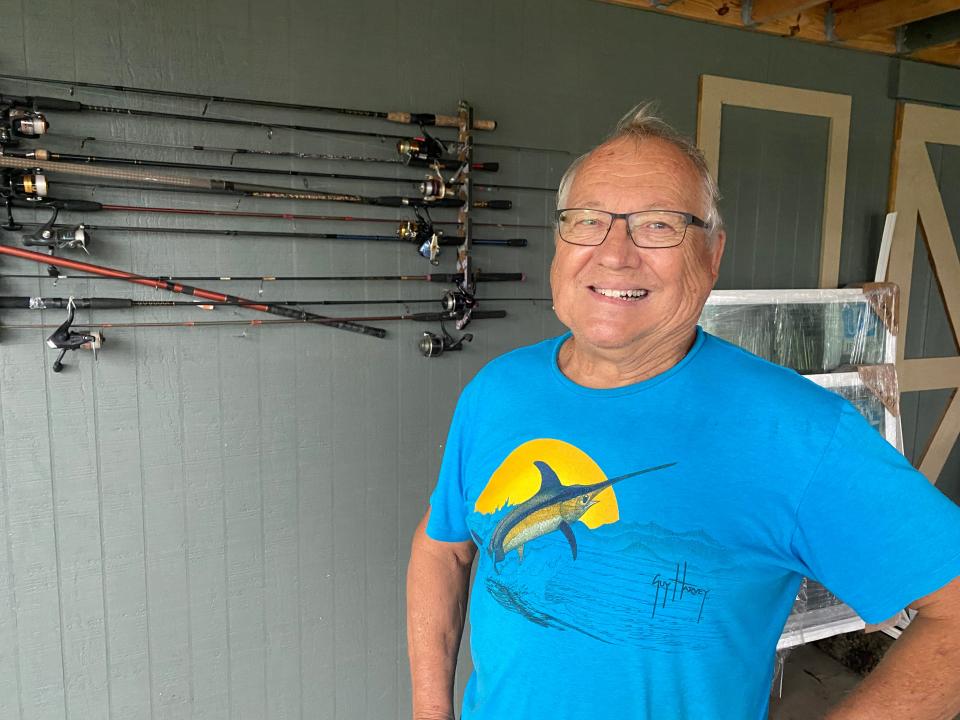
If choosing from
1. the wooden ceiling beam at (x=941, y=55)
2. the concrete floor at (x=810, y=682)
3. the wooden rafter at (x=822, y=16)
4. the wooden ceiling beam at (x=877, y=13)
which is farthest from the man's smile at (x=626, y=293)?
the wooden ceiling beam at (x=941, y=55)

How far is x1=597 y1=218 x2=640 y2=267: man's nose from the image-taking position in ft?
3.74

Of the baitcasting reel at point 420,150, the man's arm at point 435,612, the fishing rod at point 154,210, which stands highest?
the baitcasting reel at point 420,150

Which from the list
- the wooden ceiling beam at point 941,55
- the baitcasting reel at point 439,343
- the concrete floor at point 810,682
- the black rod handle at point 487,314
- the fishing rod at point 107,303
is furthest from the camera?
the wooden ceiling beam at point 941,55

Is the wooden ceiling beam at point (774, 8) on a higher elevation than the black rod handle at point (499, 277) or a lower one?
higher

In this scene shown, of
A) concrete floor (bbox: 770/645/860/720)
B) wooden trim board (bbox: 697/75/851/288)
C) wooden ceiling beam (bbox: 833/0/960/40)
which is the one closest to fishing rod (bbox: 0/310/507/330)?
wooden trim board (bbox: 697/75/851/288)

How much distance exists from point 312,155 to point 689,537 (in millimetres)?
1812

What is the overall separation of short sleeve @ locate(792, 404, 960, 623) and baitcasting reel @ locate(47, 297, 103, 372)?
1.96 metres

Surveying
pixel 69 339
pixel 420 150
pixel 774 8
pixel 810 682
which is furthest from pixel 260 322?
pixel 810 682

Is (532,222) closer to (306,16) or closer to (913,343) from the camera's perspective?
(306,16)

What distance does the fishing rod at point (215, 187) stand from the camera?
194cm

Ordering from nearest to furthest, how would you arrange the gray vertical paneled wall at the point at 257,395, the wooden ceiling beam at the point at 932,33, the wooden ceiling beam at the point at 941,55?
1. the gray vertical paneled wall at the point at 257,395
2. the wooden ceiling beam at the point at 932,33
3. the wooden ceiling beam at the point at 941,55

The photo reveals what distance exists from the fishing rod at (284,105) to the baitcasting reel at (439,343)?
28.5 inches

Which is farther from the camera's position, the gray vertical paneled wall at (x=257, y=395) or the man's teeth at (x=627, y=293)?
the gray vertical paneled wall at (x=257, y=395)

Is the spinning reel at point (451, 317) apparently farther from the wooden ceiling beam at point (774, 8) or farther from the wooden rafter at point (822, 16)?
the wooden ceiling beam at point (774, 8)
